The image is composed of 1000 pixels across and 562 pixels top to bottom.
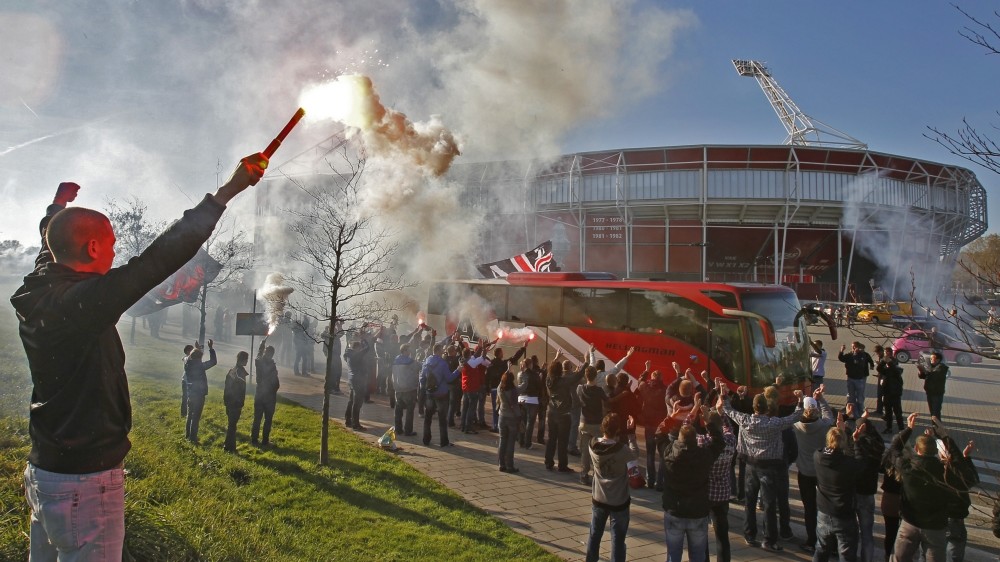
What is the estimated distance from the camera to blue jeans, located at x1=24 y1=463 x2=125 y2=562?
7.13ft

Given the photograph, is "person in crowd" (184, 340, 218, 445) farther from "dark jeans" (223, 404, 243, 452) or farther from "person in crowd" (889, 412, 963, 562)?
"person in crowd" (889, 412, 963, 562)

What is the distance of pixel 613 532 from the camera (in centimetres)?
563

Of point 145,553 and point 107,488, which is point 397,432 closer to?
point 145,553

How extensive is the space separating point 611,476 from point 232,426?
642 cm

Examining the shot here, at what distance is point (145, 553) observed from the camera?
4.13 meters

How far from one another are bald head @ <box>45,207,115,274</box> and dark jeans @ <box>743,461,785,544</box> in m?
6.75

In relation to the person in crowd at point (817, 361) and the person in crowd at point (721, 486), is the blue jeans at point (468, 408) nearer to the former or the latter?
the person in crowd at point (721, 486)

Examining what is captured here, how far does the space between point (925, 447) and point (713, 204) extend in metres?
42.6

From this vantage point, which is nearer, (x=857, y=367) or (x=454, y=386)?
(x=454, y=386)

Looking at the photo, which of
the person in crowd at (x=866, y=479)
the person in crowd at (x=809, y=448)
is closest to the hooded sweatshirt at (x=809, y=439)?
the person in crowd at (x=809, y=448)

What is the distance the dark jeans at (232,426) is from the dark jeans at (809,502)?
796 cm

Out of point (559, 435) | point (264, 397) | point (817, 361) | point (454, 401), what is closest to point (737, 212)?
point (817, 361)

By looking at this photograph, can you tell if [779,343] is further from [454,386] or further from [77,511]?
[77,511]

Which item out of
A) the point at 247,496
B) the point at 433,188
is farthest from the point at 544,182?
the point at 247,496
